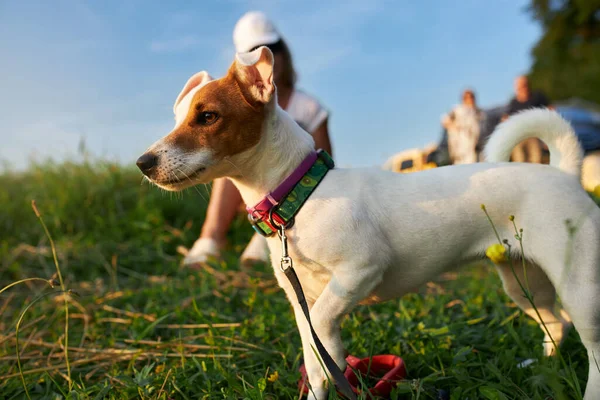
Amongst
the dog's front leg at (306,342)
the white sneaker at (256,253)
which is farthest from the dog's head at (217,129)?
the white sneaker at (256,253)

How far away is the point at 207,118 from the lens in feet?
5.32

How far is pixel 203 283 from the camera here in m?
3.25

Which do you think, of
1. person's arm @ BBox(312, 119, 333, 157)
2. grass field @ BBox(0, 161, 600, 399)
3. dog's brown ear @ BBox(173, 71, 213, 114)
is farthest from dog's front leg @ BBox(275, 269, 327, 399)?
person's arm @ BBox(312, 119, 333, 157)

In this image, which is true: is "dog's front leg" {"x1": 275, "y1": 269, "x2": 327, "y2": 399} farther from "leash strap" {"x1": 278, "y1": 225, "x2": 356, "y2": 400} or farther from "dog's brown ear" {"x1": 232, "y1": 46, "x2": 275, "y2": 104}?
"dog's brown ear" {"x1": 232, "y1": 46, "x2": 275, "y2": 104}

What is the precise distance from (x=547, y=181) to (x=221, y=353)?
1475mm

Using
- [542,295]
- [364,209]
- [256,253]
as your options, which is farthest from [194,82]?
[256,253]

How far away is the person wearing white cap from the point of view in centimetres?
390

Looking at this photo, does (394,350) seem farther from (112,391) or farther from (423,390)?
(112,391)

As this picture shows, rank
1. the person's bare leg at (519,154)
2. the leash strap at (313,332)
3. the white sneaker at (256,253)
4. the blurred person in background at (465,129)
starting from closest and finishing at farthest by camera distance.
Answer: the leash strap at (313,332) → the white sneaker at (256,253) → the person's bare leg at (519,154) → the blurred person in background at (465,129)

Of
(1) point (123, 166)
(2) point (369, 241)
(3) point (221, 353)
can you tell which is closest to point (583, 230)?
(2) point (369, 241)

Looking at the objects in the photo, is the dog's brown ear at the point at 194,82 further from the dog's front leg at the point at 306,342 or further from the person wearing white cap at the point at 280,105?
the person wearing white cap at the point at 280,105

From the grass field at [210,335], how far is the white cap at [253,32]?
171cm

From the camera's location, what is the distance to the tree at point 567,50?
2188 centimetres

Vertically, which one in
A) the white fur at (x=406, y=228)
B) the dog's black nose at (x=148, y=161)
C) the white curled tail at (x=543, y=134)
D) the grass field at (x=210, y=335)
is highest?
the dog's black nose at (x=148, y=161)
